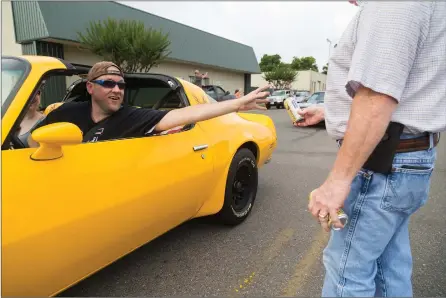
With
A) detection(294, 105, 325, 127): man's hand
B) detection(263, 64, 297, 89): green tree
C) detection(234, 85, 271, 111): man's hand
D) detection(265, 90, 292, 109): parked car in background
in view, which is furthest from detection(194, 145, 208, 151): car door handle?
detection(263, 64, 297, 89): green tree

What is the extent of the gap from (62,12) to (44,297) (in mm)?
13814

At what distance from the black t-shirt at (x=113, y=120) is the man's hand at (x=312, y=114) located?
1.02m

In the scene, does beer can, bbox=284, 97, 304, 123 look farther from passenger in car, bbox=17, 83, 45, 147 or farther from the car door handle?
passenger in car, bbox=17, 83, 45, 147

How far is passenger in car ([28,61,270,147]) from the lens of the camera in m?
2.16

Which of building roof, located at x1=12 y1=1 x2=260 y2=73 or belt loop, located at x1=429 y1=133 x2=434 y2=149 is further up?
building roof, located at x1=12 y1=1 x2=260 y2=73

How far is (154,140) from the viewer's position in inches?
83.9

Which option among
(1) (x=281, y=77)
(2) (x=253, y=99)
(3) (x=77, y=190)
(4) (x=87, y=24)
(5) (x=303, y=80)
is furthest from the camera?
(5) (x=303, y=80)

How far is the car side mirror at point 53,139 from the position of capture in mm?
1456

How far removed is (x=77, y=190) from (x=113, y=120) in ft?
2.50

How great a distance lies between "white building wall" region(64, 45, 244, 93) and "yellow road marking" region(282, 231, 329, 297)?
3.24 m

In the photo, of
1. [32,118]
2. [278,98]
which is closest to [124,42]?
[32,118]

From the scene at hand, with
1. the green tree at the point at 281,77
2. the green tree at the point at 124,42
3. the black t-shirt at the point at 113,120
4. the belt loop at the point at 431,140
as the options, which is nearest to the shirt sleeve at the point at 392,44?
the belt loop at the point at 431,140

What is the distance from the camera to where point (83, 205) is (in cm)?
163

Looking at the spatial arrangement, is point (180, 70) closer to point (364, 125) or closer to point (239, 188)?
point (239, 188)
